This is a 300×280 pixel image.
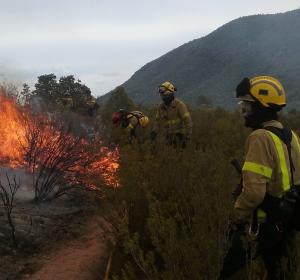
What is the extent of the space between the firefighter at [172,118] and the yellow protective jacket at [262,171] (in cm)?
525

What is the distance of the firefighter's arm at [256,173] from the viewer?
314 centimetres

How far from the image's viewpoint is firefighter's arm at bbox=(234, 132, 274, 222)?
3137 millimetres

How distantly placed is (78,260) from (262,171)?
3.67m

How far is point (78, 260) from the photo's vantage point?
6.12 m

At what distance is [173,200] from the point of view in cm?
525

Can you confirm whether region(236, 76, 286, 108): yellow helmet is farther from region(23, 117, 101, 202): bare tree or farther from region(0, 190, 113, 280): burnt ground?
region(23, 117, 101, 202): bare tree

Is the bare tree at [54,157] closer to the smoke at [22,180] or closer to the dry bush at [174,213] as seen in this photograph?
the smoke at [22,180]

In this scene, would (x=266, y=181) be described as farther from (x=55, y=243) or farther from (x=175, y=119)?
(x=175, y=119)

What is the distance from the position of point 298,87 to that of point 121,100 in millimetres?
54418

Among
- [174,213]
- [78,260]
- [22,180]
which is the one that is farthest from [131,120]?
[174,213]

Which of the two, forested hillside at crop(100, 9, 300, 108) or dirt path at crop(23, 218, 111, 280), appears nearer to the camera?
dirt path at crop(23, 218, 111, 280)

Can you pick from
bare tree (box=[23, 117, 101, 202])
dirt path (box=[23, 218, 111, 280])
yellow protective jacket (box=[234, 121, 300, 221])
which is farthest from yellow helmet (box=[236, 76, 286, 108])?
bare tree (box=[23, 117, 101, 202])

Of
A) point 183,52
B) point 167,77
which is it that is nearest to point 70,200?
point 167,77

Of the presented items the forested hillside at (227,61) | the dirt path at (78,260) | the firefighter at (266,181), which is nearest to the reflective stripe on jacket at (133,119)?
the dirt path at (78,260)
